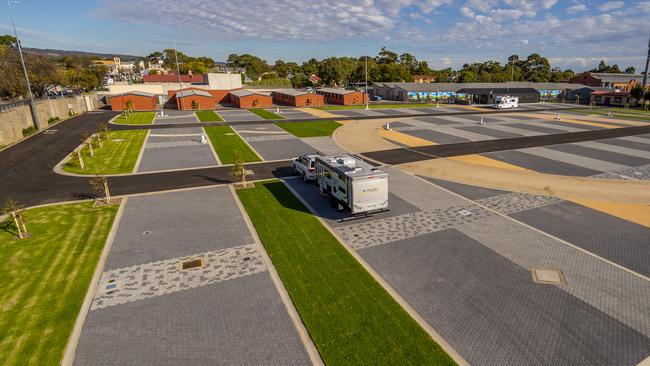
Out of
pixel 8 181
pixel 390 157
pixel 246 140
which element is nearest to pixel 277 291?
pixel 390 157

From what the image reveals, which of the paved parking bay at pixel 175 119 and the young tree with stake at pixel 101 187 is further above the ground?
the paved parking bay at pixel 175 119

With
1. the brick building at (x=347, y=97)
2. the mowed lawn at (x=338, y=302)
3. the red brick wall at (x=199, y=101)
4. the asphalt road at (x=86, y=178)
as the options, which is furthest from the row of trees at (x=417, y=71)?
the mowed lawn at (x=338, y=302)

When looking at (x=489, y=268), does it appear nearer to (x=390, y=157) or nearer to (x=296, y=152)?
(x=390, y=157)

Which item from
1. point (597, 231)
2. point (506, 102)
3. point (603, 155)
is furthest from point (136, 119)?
point (506, 102)

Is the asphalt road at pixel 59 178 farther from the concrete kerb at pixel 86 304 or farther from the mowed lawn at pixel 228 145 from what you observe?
the concrete kerb at pixel 86 304

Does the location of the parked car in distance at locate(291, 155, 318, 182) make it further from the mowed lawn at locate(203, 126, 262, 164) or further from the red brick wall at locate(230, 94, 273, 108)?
the red brick wall at locate(230, 94, 273, 108)

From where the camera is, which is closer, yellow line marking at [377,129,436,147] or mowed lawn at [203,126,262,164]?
mowed lawn at [203,126,262,164]

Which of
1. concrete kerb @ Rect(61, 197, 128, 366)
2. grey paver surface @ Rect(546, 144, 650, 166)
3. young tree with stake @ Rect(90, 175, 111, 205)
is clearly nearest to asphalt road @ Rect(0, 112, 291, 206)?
young tree with stake @ Rect(90, 175, 111, 205)
